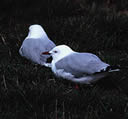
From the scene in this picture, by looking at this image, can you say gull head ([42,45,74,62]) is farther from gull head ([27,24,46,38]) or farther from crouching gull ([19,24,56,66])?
gull head ([27,24,46,38])

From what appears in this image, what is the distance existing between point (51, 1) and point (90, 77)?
354 cm

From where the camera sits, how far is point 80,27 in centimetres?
632

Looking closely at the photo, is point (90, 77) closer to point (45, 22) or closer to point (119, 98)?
point (119, 98)

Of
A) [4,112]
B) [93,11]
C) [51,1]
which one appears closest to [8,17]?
[51,1]

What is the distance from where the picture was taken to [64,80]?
4.64 meters

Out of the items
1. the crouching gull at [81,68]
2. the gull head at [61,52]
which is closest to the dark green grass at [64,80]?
the crouching gull at [81,68]

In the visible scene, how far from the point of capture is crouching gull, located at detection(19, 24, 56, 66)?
5.25 metres

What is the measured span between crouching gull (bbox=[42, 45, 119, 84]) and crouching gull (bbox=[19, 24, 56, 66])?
53cm

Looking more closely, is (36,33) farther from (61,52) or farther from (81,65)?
(81,65)

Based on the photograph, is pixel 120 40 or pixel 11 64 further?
pixel 120 40

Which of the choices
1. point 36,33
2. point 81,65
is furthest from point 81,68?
point 36,33

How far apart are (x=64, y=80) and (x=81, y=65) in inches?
13.9

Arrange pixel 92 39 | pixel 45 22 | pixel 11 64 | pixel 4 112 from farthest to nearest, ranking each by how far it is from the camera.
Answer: pixel 45 22 < pixel 92 39 < pixel 11 64 < pixel 4 112

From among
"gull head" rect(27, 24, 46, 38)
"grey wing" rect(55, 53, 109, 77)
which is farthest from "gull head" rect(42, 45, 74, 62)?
Result: "gull head" rect(27, 24, 46, 38)
